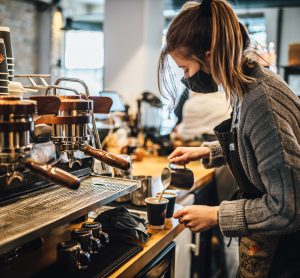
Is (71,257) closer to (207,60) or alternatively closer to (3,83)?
(3,83)

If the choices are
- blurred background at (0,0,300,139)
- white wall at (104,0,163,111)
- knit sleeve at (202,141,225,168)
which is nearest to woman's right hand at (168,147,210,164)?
knit sleeve at (202,141,225,168)

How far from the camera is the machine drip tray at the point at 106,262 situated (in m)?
1.04

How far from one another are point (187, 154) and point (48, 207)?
66 cm

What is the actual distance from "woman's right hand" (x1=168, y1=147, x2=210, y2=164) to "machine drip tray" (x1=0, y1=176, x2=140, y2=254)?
0.28 meters

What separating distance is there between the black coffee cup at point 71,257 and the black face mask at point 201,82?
0.57m

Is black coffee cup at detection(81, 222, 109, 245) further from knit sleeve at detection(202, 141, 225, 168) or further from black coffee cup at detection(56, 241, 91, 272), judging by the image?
knit sleeve at detection(202, 141, 225, 168)

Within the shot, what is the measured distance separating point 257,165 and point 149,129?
231 centimetres

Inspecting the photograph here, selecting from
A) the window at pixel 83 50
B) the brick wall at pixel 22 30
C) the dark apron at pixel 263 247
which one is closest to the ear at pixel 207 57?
the dark apron at pixel 263 247

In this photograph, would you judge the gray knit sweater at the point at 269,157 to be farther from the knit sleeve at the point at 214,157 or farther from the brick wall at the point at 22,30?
the brick wall at the point at 22,30

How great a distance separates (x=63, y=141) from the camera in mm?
1013

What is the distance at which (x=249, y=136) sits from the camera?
1.08 metres

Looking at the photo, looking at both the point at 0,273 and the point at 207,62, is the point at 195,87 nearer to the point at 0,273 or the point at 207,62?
the point at 207,62

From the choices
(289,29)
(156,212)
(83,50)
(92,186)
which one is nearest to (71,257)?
(92,186)

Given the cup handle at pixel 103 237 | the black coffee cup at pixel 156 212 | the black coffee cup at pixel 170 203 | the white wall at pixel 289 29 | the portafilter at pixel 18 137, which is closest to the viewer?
the portafilter at pixel 18 137
